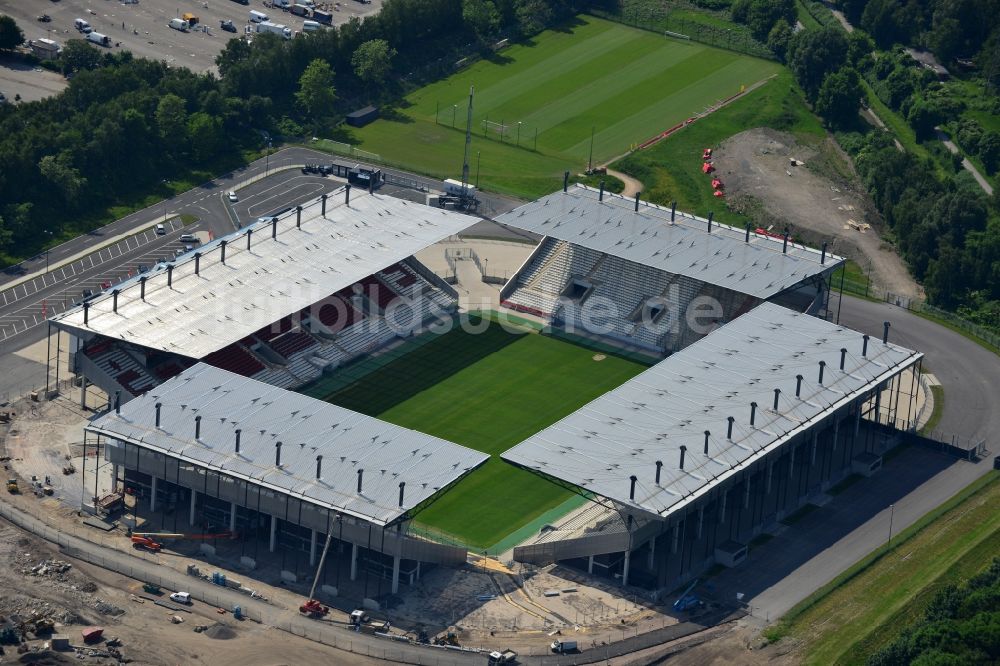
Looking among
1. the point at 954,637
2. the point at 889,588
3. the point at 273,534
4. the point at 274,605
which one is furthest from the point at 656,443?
the point at 274,605

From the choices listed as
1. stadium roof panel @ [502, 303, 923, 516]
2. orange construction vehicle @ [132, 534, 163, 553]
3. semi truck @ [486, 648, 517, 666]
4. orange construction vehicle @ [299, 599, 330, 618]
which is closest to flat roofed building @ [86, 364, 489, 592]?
orange construction vehicle @ [132, 534, 163, 553]

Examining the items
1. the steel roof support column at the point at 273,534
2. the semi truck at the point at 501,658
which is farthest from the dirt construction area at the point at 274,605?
the semi truck at the point at 501,658

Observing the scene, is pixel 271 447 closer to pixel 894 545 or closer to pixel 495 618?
pixel 495 618

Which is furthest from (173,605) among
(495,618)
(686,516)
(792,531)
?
(792,531)

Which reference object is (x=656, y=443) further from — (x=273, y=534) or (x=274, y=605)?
(x=274, y=605)

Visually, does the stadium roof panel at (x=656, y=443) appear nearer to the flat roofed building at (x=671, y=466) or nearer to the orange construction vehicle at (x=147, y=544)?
the flat roofed building at (x=671, y=466)
